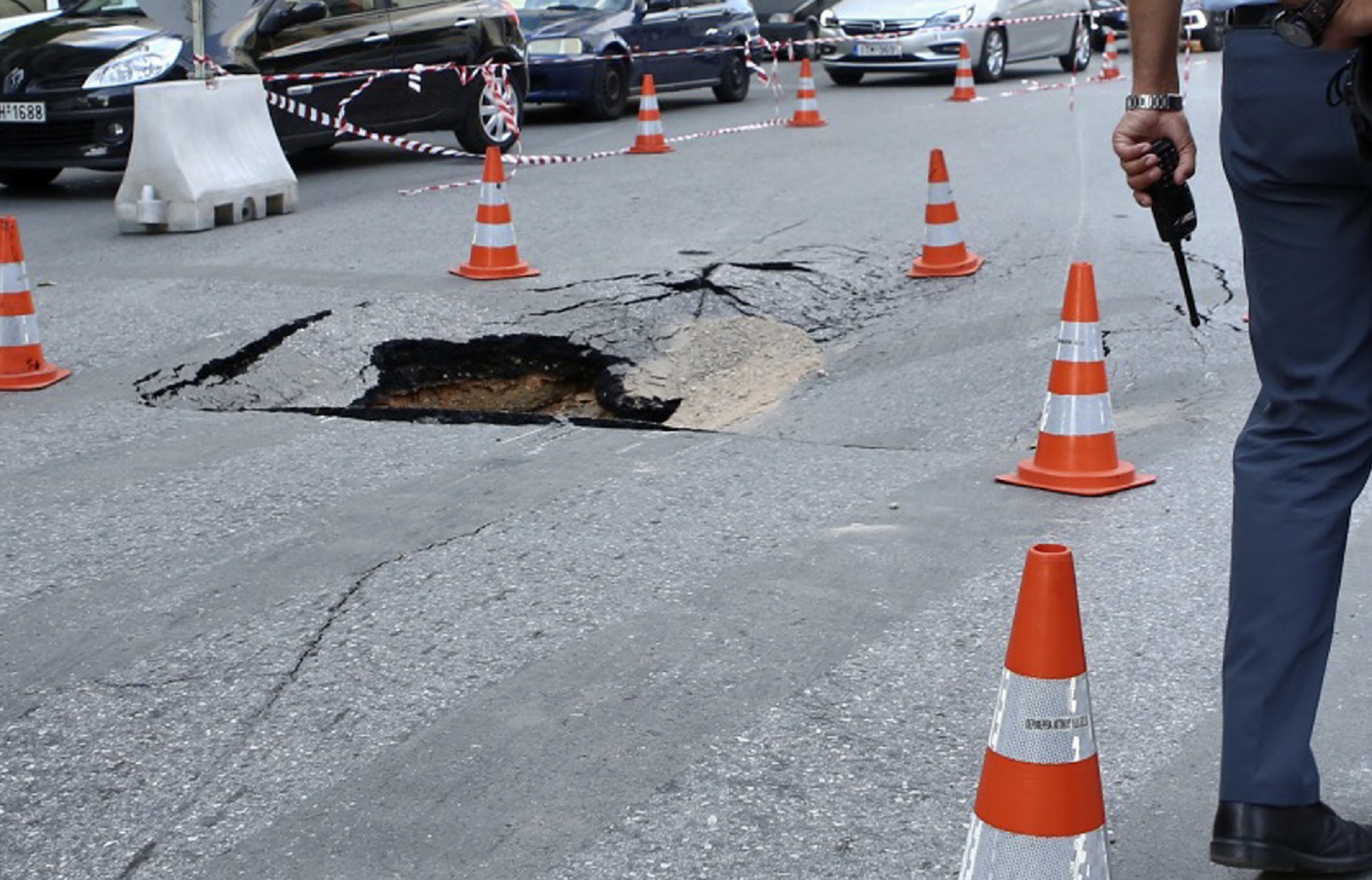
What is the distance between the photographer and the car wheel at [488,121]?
15.9 m

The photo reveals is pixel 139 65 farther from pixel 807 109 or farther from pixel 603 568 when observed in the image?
pixel 603 568

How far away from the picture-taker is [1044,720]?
9.29 feet

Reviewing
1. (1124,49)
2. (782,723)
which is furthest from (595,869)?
(1124,49)

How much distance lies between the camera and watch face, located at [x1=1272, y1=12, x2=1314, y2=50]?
291cm

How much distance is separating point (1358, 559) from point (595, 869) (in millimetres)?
2691

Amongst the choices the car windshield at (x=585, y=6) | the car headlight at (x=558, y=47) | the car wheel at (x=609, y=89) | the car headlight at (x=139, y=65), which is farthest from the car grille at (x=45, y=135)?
the car windshield at (x=585, y=6)

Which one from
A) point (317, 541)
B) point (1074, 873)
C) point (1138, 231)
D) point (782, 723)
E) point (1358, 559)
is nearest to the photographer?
point (1074, 873)

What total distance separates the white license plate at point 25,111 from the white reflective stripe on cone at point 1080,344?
8.97 metres

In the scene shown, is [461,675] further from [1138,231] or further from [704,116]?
[704,116]

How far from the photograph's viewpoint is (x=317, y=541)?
559cm

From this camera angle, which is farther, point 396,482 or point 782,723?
point 396,482

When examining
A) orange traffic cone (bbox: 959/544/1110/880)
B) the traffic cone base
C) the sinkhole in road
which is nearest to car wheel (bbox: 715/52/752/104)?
the traffic cone base

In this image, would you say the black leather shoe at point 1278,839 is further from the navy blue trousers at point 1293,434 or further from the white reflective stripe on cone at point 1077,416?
the white reflective stripe on cone at point 1077,416

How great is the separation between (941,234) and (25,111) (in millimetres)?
6807
